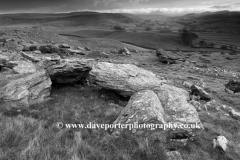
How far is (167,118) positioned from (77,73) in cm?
836

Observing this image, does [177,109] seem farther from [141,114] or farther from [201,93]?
[201,93]

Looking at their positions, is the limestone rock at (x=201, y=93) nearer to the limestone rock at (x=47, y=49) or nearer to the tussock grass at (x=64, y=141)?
the tussock grass at (x=64, y=141)

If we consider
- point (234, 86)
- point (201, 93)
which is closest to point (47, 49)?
point (201, 93)

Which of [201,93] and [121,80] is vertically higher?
[121,80]

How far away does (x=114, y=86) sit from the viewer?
10.4 m

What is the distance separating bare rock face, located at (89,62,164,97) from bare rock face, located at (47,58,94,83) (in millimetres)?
1389

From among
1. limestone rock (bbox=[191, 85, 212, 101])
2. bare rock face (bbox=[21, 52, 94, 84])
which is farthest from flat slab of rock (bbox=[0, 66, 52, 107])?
limestone rock (bbox=[191, 85, 212, 101])

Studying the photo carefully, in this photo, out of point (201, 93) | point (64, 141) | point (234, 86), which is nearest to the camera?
point (64, 141)

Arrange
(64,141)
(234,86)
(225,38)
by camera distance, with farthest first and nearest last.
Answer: (225,38)
(234,86)
(64,141)

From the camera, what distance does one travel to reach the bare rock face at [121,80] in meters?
10.2

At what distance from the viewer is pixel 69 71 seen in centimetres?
1162

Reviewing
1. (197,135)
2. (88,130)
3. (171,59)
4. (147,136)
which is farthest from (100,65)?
(171,59)

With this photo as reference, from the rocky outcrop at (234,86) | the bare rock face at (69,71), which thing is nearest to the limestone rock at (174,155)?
the bare rock face at (69,71)

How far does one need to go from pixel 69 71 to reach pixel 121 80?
4354mm
